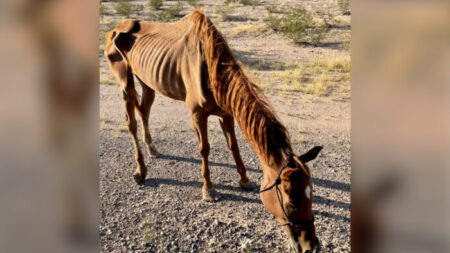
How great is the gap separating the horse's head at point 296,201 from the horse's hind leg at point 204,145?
1619mm

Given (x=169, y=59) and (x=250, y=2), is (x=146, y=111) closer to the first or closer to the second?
(x=169, y=59)

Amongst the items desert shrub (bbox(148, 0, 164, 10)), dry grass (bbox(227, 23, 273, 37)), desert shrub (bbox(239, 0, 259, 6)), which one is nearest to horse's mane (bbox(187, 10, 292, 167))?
dry grass (bbox(227, 23, 273, 37))

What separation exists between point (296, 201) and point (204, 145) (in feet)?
6.76

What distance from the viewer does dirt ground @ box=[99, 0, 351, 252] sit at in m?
4.14

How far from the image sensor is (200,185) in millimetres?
5375

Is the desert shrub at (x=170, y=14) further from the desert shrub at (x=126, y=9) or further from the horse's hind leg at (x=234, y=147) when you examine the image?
the horse's hind leg at (x=234, y=147)

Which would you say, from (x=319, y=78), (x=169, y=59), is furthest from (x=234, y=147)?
(x=319, y=78)

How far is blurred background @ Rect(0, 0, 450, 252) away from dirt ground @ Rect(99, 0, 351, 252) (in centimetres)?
288

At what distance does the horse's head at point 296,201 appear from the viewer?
9.54ft
